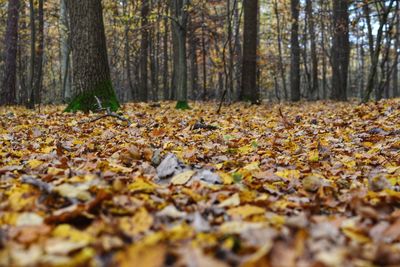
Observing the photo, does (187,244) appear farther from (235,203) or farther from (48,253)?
(235,203)

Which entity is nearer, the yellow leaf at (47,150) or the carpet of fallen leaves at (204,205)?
the carpet of fallen leaves at (204,205)

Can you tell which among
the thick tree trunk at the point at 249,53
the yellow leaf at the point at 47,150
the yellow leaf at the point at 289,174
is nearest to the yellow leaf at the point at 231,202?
the yellow leaf at the point at 289,174

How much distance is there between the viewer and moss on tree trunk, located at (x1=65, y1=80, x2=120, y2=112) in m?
8.33

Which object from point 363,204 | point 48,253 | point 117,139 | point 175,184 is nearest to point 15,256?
point 48,253

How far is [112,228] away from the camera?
5.34 ft

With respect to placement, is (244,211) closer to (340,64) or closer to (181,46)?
(181,46)

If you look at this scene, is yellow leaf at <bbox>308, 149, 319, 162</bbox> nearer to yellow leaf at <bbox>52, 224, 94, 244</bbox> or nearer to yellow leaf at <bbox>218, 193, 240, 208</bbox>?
yellow leaf at <bbox>218, 193, 240, 208</bbox>

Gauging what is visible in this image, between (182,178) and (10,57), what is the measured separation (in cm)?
1306

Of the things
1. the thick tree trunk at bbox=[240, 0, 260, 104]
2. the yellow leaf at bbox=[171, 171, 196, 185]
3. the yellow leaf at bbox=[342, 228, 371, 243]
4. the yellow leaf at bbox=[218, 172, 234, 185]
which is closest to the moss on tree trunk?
the thick tree trunk at bbox=[240, 0, 260, 104]

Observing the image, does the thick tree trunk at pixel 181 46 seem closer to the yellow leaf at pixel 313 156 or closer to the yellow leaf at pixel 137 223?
the yellow leaf at pixel 313 156

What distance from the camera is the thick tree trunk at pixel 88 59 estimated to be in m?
8.41

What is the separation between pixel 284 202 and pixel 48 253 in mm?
1363

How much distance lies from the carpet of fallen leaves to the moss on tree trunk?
352cm

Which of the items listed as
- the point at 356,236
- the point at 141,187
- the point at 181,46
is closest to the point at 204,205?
the point at 141,187
